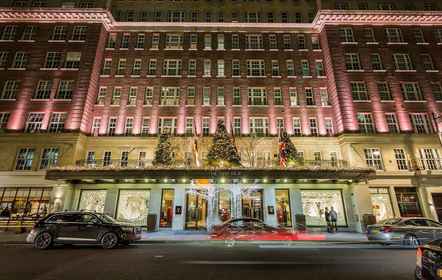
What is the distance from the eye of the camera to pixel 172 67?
2842 centimetres

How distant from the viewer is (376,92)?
25797mm

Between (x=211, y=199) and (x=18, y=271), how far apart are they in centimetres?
1575

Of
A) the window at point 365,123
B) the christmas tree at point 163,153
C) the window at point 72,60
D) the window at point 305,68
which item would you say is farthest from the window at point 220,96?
the window at point 72,60

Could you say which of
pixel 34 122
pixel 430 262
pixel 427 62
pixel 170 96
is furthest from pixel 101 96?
pixel 427 62

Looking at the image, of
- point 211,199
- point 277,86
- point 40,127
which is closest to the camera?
point 211,199

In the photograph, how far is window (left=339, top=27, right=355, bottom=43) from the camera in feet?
92.7

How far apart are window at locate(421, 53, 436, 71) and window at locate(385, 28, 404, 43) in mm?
3208

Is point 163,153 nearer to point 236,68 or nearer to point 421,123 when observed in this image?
point 236,68

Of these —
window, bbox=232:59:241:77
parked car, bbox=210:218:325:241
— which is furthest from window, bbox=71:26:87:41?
parked car, bbox=210:218:325:241

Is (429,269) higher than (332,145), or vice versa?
(332,145)

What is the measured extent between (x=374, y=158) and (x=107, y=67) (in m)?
31.9

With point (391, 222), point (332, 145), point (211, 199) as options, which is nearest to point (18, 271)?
point (211, 199)

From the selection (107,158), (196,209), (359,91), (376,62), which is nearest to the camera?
(196,209)

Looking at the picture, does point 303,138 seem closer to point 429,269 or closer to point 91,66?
point 429,269
